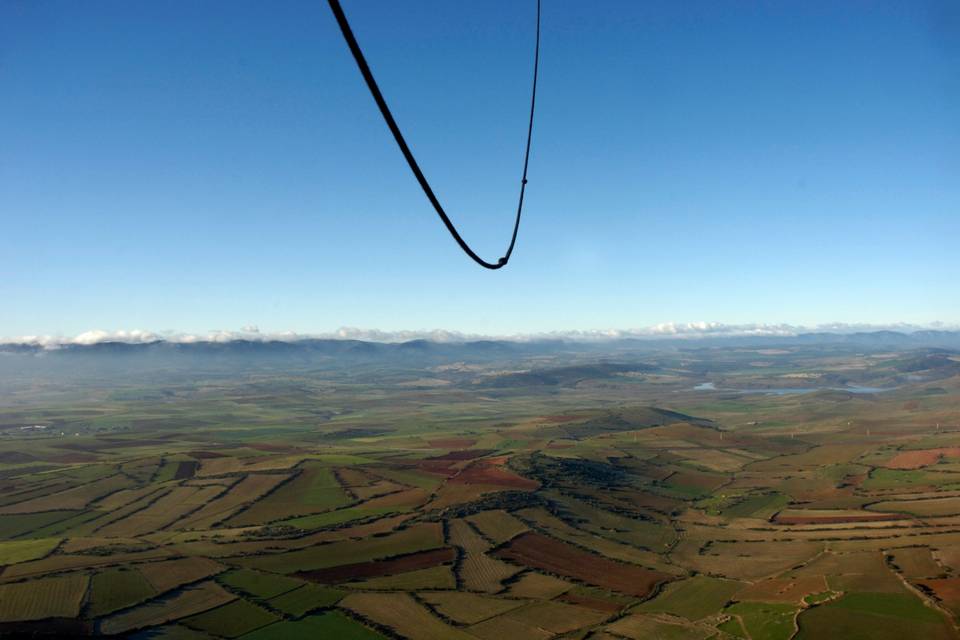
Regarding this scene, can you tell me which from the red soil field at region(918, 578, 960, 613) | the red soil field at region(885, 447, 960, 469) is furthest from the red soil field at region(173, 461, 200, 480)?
the red soil field at region(885, 447, 960, 469)

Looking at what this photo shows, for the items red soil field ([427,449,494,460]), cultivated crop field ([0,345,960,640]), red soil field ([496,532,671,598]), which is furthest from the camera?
red soil field ([427,449,494,460])

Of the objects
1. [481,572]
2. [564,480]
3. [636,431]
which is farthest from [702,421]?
[481,572]

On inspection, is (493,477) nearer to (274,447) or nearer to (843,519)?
(843,519)

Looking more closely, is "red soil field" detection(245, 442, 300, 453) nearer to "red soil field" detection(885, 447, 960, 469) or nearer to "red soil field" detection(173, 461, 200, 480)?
"red soil field" detection(173, 461, 200, 480)

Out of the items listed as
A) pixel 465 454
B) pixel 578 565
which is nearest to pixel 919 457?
pixel 578 565

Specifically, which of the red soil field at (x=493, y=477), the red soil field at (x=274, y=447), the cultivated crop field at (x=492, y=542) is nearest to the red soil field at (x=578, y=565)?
the cultivated crop field at (x=492, y=542)

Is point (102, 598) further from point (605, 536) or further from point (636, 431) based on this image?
point (636, 431)

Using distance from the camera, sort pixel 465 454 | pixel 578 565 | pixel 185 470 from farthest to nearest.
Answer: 1. pixel 465 454
2. pixel 185 470
3. pixel 578 565

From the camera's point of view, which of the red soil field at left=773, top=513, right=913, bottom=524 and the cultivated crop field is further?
the red soil field at left=773, top=513, right=913, bottom=524
